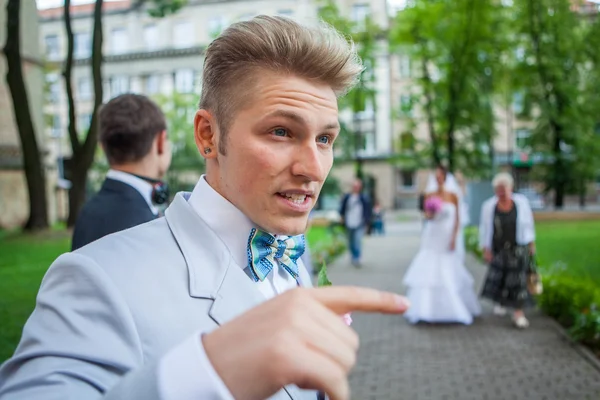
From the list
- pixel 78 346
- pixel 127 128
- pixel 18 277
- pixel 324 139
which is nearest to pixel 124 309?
pixel 78 346

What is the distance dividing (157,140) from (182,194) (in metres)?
Result: 1.47

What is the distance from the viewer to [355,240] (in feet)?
49.0

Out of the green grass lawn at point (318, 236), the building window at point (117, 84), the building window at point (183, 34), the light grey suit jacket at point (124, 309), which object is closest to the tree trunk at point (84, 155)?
the light grey suit jacket at point (124, 309)

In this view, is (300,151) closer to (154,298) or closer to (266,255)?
(266,255)

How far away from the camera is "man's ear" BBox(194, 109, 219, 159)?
153 centimetres

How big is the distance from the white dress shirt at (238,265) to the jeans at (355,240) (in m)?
12.9

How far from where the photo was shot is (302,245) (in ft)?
5.28

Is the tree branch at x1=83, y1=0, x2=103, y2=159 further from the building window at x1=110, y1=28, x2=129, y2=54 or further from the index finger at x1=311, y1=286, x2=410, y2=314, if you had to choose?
the index finger at x1=311, y1=286, x2=410, y2=314

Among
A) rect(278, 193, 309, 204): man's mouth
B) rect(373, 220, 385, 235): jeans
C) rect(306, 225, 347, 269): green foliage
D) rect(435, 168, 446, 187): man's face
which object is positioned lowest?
rect(373, 220, 385, 235): jeans

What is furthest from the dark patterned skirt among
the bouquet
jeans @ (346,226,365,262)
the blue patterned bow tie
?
the blue patterned bow tie

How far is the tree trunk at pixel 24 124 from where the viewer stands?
368 cm

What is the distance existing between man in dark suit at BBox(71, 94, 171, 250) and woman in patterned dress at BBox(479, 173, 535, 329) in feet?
20.1

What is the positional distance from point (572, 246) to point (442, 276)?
975cm

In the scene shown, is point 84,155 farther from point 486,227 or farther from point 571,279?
point 571,279
